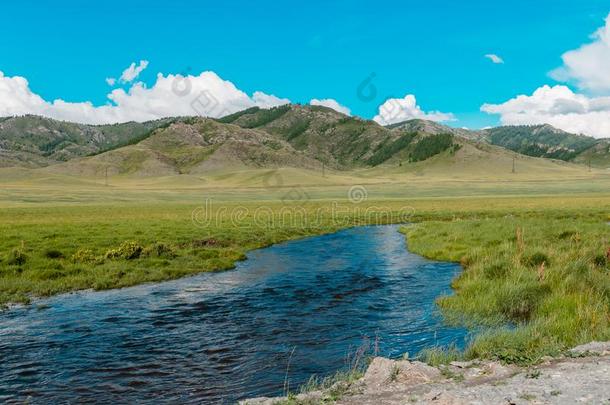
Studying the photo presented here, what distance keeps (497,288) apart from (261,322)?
9736mm

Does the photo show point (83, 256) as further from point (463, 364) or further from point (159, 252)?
point (463, 364)

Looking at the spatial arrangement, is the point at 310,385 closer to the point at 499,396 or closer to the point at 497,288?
the point at 499,396

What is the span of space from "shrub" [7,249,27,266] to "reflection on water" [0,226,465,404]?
26.6 feet

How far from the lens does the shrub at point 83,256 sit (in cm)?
3008

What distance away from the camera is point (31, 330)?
17.2 meters

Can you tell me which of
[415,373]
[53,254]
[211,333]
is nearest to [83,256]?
[53,254]

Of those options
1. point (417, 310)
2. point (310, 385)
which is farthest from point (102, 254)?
point (310, 385)

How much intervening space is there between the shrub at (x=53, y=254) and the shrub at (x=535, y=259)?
1074 inches

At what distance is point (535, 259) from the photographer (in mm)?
24625

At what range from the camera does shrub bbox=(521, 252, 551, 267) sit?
2414 centimetres

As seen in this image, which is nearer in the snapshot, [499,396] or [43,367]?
[499,396]

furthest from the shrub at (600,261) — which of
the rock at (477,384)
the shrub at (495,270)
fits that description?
Result: the rock at (477,384)

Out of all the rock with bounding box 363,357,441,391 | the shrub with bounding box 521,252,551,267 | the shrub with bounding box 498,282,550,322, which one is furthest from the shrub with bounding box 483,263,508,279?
the rock with bounding box 363,357,441,391

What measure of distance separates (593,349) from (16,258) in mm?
29030
